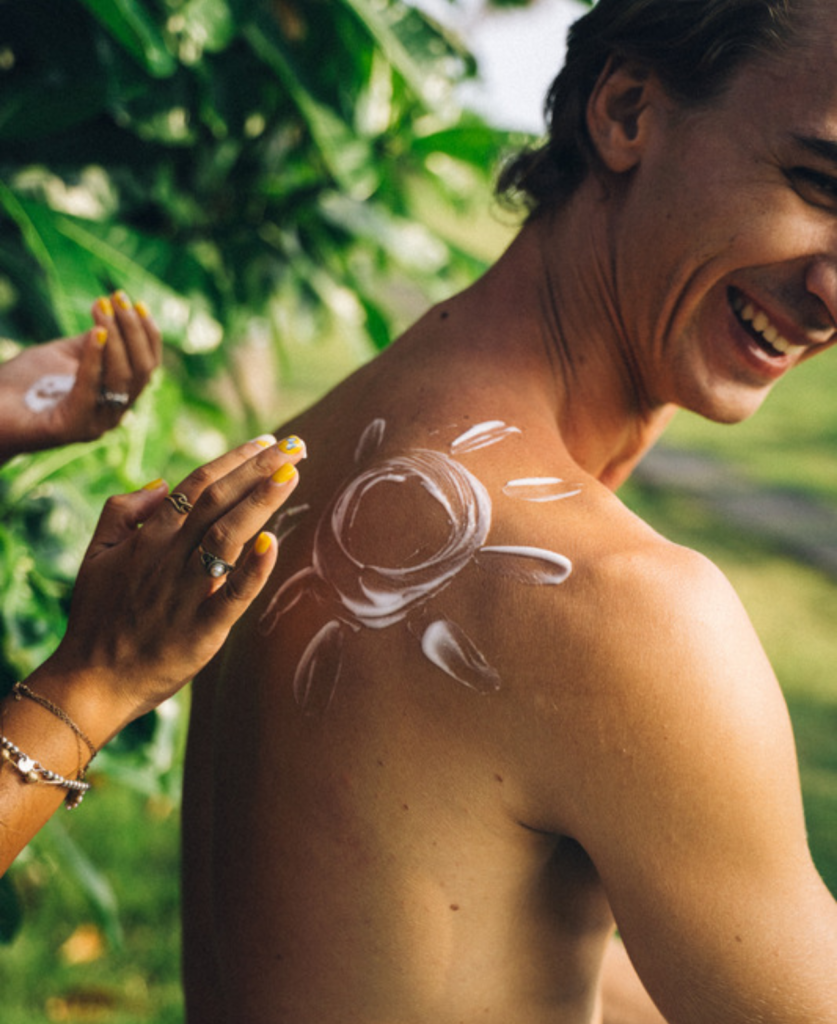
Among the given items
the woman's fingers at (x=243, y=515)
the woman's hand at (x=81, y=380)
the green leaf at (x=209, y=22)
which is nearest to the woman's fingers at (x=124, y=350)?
the woman's hand at (x=81, y=380)

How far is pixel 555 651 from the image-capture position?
1174mm

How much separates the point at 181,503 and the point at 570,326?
2.14ft

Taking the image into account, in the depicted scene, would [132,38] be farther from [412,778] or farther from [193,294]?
[412,778]

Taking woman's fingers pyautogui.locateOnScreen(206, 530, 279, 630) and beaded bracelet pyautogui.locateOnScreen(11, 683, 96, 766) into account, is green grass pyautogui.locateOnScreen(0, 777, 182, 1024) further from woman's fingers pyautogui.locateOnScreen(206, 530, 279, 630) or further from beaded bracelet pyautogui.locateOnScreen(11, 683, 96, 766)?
woman's fingers pyautogui.locateOnScreen(206, 530, 279, 630)

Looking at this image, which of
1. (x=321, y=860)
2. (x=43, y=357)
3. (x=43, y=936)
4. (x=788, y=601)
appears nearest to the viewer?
(x=321, y=860)

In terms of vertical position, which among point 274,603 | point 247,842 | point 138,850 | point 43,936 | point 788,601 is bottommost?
Result: point 788,601

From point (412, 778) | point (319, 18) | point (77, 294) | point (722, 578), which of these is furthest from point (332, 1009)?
point (319, 18)

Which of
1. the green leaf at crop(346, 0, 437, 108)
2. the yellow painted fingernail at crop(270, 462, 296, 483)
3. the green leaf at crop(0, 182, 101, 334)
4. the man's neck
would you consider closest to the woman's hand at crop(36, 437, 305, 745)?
the yellow painted fingernail at crop(270, 462, 296, 483)

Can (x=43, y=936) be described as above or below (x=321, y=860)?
below

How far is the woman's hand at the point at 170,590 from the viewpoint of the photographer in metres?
1.14

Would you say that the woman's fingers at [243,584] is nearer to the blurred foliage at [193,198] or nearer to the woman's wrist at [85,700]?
the woman's wrist at [85,700]

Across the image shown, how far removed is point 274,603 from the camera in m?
1.45

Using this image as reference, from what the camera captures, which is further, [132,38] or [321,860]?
[132,38]

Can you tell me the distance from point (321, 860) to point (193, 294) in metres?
1.97
